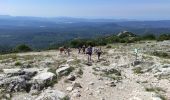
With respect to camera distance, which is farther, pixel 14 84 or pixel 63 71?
pixel 63 71

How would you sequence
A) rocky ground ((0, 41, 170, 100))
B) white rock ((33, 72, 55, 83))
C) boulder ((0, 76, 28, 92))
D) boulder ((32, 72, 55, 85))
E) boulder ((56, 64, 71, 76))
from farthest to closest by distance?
boulder ((56, 64, 71, 76)) < white rock ((33, 72, 55, 83)) < boulder ((32, 72, 55, 85)) < boulder ((0, 76, 28, 92)) < rocky ground ((0, 41, 170, 100))

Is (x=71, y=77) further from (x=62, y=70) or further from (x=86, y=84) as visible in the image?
(x=62, y=70)

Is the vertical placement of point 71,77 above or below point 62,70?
below

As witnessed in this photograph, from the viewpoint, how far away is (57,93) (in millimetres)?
25375

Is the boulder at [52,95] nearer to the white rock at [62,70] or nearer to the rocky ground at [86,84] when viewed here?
the rocky ground at [86,84]

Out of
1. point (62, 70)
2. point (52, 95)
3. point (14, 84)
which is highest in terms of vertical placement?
point (62, 70)

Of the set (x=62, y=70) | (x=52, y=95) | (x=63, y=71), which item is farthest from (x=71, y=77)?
(x=52, y=95)

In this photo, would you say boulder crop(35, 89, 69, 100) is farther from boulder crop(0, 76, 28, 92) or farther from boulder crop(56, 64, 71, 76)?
boulder crop(56, 64, 71, 76)

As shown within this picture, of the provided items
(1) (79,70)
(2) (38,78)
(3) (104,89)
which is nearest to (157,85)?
(3) (104,89)

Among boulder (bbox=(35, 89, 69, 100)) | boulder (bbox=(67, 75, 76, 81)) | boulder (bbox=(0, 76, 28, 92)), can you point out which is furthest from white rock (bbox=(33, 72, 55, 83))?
boulder (bbox=(35, 89, 69, 100))

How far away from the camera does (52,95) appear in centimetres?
2462

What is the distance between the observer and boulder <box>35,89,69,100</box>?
24.2 metres

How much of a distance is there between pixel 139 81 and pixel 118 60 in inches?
521

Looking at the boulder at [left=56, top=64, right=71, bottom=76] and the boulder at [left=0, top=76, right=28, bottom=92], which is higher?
the boulder at [left=56, top=64, right=71, bottom=76]
